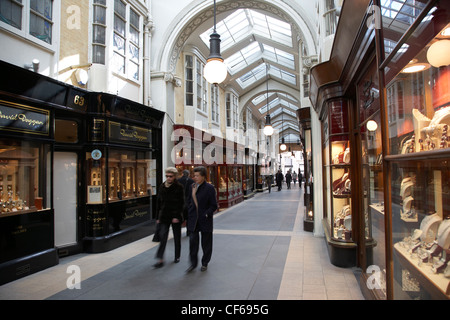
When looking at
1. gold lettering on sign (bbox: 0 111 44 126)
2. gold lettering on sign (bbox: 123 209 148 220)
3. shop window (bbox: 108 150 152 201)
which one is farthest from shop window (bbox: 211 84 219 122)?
gold lettering on sign (bbox: 0 111 44 126)

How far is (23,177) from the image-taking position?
545 centimetres

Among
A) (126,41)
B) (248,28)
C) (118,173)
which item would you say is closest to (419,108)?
(118,173)

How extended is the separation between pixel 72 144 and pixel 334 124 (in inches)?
205

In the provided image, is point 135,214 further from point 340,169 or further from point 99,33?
point 340,169

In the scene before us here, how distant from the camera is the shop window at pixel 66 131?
246 inches

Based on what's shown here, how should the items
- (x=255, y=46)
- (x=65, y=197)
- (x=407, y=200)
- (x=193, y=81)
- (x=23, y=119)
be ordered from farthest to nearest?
(x=255, y=46)
(x=193, y=81)
(x=65, y=197)
(x=23, y=119)
(x=407, y=200)

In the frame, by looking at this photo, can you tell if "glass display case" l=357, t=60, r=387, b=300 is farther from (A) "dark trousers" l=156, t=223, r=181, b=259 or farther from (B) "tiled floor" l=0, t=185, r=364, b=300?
(A) "dark trousers" l=156, t=223, r=181, b=259

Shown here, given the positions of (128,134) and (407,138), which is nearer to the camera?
(407,138)

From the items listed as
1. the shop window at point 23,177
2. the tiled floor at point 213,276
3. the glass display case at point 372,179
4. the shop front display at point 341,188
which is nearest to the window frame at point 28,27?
the shop window at point 23,177

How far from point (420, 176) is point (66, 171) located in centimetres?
627

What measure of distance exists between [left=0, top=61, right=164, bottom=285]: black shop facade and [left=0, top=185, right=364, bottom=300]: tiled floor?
0.44 metres

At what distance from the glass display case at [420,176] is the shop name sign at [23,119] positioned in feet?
16.9

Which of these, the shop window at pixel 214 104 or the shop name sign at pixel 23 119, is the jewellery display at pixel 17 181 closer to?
the shop name sign at pixel 23 119
